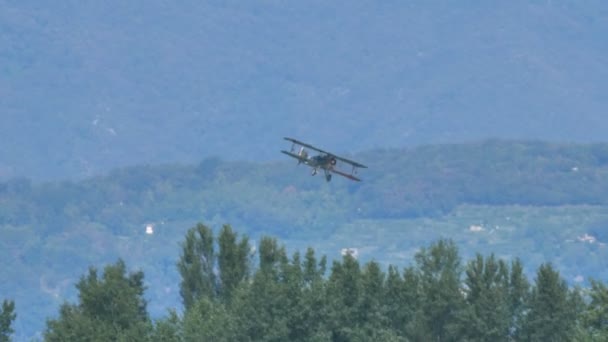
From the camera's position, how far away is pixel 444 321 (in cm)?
10862

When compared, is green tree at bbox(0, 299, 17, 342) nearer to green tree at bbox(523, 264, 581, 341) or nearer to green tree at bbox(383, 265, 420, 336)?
green tree at bbox(383, 265, 420, 336)

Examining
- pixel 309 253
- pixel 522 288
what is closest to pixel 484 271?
pixel 522 288

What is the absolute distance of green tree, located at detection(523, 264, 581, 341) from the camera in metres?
107

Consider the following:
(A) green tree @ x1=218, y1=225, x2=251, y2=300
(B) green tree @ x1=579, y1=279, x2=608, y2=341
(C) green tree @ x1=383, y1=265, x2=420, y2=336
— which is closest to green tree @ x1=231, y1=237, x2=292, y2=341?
(C) green tree @ x1=383, y1=265, x2=420, y2=336

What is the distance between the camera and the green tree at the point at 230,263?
12406 cm

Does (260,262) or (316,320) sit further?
(260,262)

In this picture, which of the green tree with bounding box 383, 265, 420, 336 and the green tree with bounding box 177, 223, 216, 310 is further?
Answer: the green tree with bounding box 177, 223, 216, 310

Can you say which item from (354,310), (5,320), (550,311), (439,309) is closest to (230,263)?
(5,320)

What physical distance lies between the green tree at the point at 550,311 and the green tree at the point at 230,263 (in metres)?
19.6

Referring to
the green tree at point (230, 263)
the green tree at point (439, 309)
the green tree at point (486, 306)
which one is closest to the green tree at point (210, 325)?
the green tree at point (439, 309)

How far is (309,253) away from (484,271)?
9813 mm

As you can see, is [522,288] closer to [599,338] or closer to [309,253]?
[309,253]

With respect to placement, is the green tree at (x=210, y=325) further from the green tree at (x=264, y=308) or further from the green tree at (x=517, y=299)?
the green tree at (x=517, y=299)

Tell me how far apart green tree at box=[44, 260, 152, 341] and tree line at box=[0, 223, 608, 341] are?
0.06 metres
